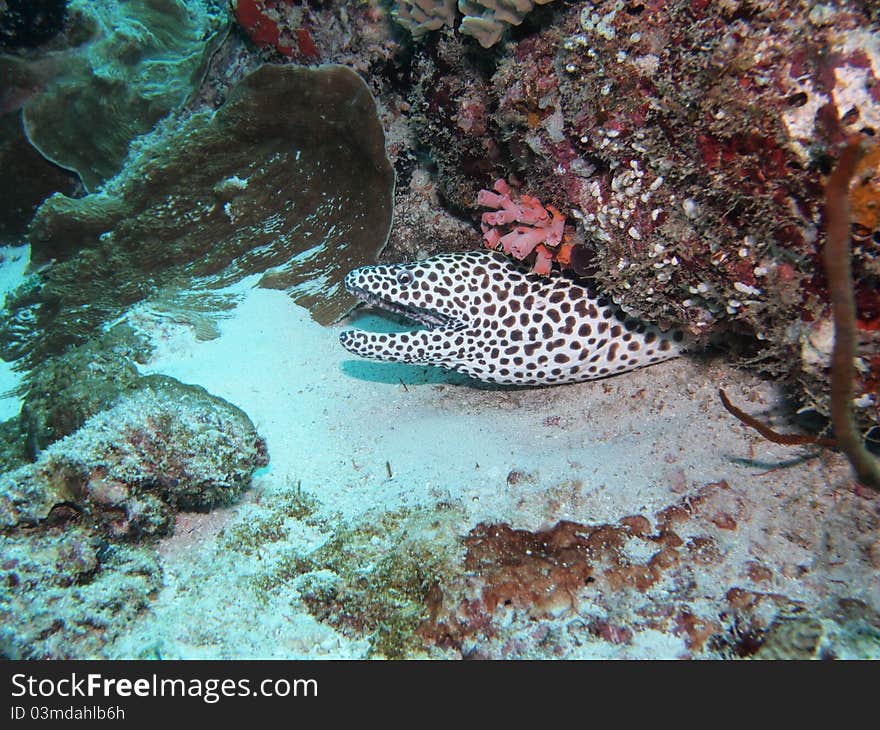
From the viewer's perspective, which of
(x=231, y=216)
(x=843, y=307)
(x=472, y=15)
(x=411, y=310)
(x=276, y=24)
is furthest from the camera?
(x=231, y=216)

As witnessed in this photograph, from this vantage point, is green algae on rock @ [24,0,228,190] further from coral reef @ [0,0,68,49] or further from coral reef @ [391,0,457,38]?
coral reef @ [391,0,457,38]

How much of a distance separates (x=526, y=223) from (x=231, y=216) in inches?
138

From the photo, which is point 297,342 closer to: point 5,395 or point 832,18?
point 5,395

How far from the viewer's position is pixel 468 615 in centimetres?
249

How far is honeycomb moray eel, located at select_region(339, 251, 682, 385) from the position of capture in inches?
160

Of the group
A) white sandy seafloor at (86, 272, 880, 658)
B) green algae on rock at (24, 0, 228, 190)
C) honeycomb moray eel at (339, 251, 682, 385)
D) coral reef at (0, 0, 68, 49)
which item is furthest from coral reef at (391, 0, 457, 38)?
coral reef at (0, 0, 68, 49)

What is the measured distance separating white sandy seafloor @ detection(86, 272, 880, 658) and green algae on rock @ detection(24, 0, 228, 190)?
145 inches

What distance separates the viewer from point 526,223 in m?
3.76

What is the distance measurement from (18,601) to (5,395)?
148 inches

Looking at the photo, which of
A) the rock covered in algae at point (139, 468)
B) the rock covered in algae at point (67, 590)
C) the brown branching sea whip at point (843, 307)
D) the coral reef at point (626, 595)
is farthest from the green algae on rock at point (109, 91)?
the brown branching sea whip at point (843, 307)

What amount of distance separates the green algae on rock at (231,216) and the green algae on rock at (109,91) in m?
1.66

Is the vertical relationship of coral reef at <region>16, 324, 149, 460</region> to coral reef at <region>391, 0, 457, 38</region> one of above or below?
below

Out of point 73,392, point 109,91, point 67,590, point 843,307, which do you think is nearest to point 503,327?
point 843,307

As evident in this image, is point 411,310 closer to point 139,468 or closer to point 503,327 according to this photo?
point 503,327
